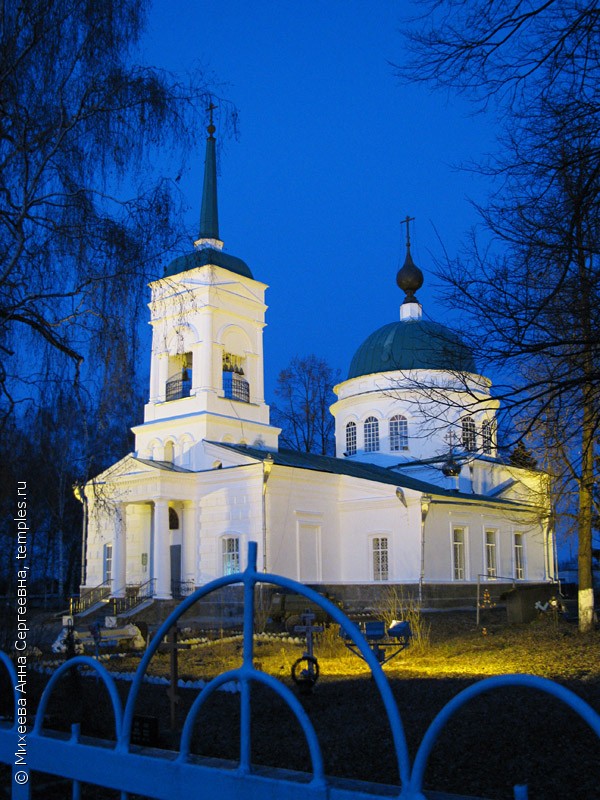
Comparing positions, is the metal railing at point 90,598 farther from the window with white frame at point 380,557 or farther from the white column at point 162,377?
the window with white frame at point 380,557

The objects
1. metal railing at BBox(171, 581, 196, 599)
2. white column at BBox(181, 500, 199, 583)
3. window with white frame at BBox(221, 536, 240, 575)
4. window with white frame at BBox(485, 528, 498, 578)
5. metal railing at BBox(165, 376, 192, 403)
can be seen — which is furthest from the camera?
window with white frame at BBox(485, 528, 498, 578)

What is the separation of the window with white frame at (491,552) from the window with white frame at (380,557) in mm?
5970

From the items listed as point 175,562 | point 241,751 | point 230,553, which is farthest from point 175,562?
point 241,751

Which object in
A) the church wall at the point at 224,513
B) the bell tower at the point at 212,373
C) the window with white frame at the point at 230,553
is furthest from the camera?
the bell tower at the point at 212,373

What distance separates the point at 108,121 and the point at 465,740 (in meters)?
7.54

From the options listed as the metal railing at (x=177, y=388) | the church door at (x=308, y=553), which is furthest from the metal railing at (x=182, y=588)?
the metal railing at (x=177, y=388)

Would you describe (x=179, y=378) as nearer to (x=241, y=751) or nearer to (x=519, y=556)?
(x=519, y=556)

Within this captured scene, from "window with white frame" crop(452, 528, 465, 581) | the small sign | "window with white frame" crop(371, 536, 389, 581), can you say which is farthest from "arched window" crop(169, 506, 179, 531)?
the small sign

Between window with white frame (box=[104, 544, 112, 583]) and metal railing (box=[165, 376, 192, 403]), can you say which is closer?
metal railing (box=[165, 376, 192, 403])

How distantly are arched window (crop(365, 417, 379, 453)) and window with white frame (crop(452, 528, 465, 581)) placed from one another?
7884mm

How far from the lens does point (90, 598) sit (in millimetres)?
29766

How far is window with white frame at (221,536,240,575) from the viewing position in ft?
90.8

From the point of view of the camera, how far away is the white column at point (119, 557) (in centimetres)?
2939

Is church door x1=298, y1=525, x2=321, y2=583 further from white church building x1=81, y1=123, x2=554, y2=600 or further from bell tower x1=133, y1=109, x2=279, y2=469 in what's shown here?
bell tower x1=133, y1=109, x2=279, y2=469
